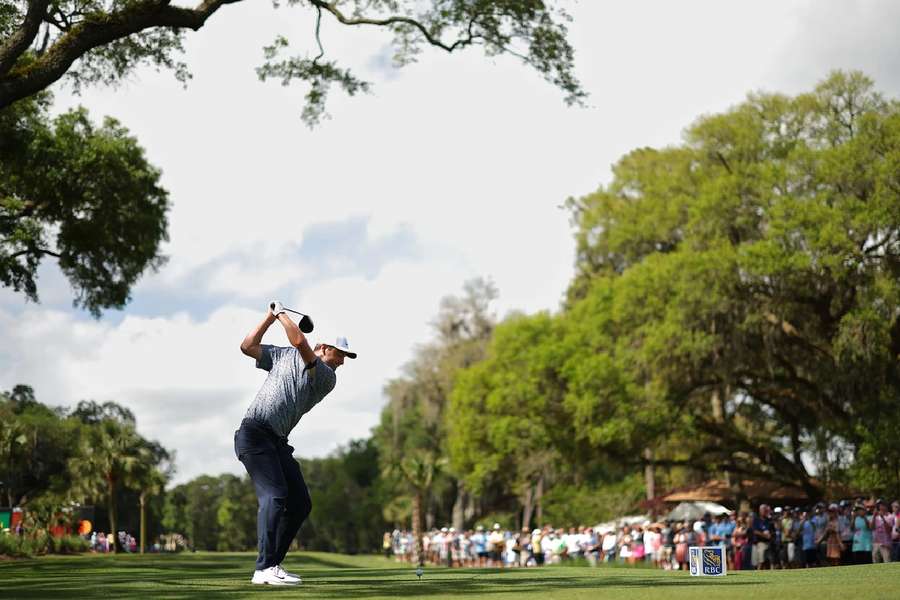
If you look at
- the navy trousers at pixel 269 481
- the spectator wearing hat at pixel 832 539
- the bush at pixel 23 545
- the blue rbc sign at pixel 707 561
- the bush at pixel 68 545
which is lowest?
the bush at pixel 68 545

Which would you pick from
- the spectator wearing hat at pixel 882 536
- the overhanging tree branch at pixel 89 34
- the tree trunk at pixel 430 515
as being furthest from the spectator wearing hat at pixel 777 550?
the tree trunk at pixel 430 515

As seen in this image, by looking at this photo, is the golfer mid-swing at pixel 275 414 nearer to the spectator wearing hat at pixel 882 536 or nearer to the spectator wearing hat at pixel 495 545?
the spectator wearing hat at pixel 882 536

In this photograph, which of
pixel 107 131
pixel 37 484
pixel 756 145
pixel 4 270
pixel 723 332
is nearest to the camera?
pixel 4 270

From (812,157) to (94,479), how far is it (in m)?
52.2

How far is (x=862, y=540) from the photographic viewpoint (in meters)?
26.2

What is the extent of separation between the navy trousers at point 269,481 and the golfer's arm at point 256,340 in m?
0.57

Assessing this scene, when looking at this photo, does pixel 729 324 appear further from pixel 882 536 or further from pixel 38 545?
pixel 38 545

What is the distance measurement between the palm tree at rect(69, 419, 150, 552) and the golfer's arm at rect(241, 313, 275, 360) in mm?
61418

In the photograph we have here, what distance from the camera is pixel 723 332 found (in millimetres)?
41000

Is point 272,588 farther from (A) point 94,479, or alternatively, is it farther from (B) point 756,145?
(A) point 94,479

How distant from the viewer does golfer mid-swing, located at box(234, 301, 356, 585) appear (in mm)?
9297

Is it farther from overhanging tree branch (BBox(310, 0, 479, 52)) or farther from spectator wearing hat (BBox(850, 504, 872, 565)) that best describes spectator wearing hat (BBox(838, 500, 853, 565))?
overhanging tree branch (BBox(310, 0, 479, 52))

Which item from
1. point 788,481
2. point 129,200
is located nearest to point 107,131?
point 129,200

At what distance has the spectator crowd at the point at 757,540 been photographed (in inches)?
1034
